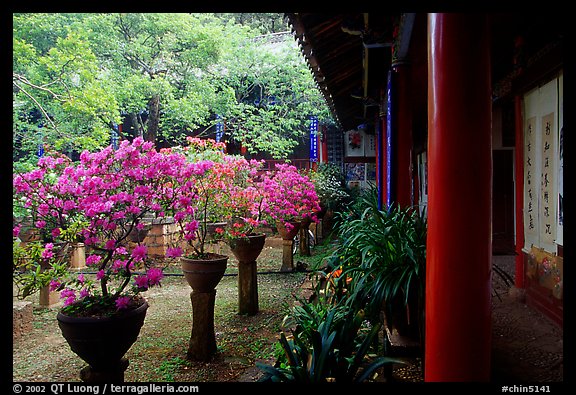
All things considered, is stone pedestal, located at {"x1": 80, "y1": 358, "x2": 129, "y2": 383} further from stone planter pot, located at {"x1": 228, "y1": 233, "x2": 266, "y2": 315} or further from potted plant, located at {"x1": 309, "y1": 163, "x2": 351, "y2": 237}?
potted plant, located at {"x1": 309, "y1": 163, "x2": 351, "y2": 237}

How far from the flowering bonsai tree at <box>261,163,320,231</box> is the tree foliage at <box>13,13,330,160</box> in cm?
325

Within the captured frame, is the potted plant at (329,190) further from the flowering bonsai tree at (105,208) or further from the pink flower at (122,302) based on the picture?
the pink flower at (122,302)

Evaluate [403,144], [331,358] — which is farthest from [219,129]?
[331,358]

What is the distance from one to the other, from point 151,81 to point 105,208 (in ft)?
27.9

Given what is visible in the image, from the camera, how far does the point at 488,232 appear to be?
162cm

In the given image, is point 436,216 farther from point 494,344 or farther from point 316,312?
point 494,344

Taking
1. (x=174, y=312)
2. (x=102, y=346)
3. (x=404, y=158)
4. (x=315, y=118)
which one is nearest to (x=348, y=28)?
(x=404, y=158)

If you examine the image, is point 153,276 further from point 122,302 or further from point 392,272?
point 392,272

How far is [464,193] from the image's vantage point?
160 centimetres

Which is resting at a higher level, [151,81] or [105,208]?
[151,81]

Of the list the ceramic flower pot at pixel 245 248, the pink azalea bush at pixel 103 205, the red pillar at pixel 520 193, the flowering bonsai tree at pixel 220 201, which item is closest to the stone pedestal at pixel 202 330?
the flowering bonsai tree at pixel 220 201

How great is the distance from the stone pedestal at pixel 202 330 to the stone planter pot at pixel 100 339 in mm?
1176

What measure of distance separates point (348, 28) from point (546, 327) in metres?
3.00

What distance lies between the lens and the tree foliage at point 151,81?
26.0ft
